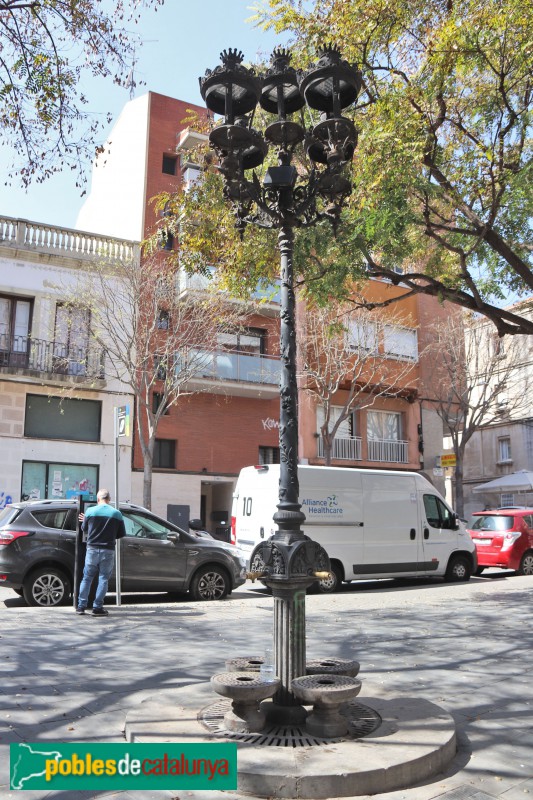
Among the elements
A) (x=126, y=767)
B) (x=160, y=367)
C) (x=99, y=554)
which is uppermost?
(x=160, y=367)

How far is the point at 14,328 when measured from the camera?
22641 mm

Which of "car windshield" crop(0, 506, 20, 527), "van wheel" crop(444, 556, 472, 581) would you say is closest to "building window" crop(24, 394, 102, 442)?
"car windshield" crop(0, 506, 20, 527)

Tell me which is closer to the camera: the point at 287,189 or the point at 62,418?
the point at 287,189

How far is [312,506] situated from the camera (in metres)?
13.6

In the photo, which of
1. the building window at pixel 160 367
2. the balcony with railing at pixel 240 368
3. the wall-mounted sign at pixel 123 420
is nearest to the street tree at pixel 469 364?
the balcony with railing at pixel 240 368

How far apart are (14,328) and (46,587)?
14.2 metres

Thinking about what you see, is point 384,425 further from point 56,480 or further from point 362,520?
point 362,520

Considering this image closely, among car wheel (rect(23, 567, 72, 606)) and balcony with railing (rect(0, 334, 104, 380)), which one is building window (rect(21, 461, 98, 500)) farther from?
car wheel (rect(23, 567, 72, 606))

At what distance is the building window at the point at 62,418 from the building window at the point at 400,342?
450 inches

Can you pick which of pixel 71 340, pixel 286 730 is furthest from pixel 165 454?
pixel 286 730

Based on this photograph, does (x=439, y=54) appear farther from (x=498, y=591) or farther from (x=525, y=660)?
(x=498, y=591)

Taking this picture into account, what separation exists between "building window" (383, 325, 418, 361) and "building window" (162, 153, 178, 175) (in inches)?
419

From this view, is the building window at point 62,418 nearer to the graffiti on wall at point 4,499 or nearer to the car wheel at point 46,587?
the graffiti on wall at point 4,499

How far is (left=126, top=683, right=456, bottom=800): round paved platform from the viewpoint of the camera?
12.1 ft
